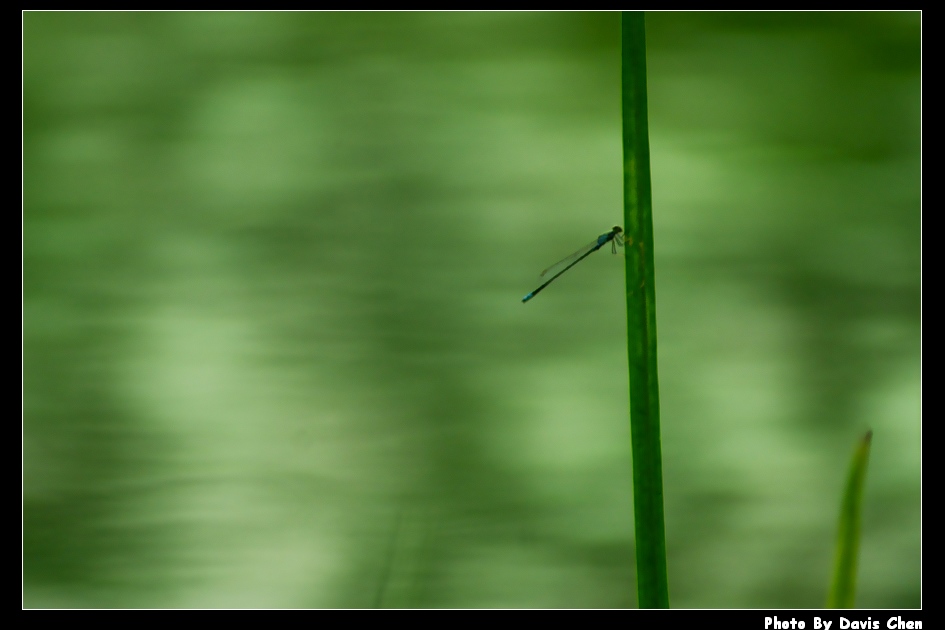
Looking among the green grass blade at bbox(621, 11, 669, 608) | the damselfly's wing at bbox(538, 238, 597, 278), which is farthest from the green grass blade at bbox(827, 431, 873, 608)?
the damselfly's wing at bbox(538, 238, 597, 278)

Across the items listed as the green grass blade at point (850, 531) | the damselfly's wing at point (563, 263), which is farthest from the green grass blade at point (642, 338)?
the damselfly's wing at point (563, 263)

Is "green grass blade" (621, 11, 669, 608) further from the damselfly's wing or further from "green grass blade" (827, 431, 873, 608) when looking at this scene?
the damselfly's wing

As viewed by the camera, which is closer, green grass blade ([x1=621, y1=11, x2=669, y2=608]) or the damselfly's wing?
green grass blade ([x1=621, y1=11, x2=669, y2=608])

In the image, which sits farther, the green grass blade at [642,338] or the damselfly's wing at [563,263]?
the damselfly's wing at [563,263]

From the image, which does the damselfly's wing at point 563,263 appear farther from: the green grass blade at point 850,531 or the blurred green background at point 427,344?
the green grass blade at point 850,531

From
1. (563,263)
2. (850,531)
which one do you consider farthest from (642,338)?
(563,263)

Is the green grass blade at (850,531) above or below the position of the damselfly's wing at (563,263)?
below
